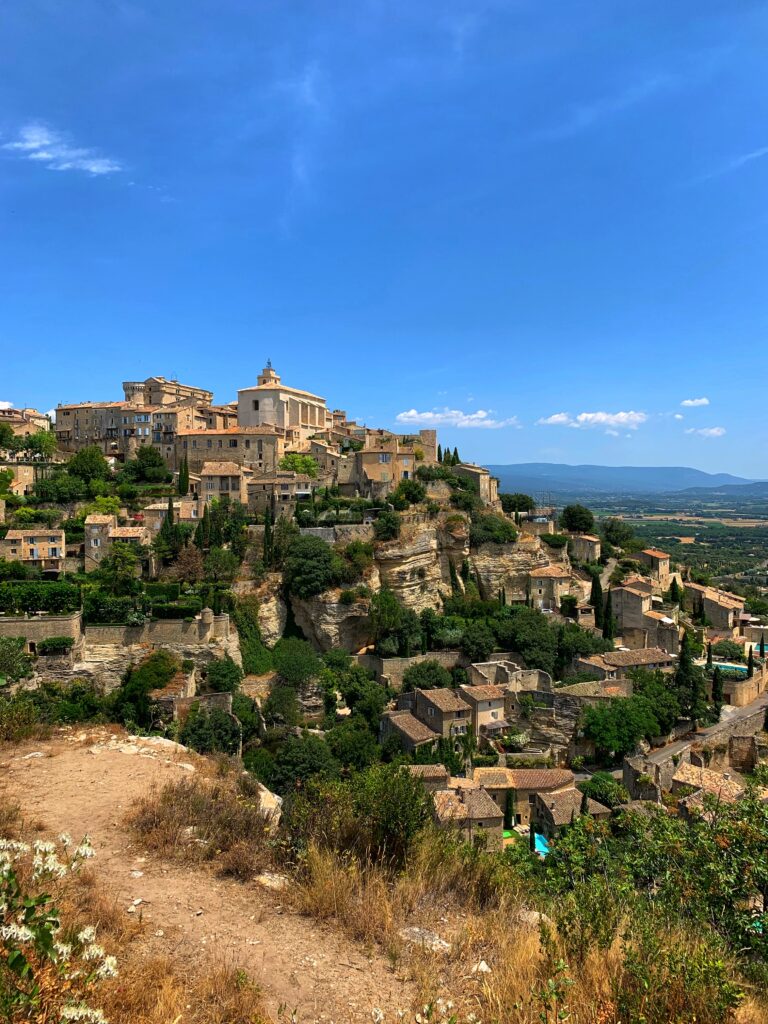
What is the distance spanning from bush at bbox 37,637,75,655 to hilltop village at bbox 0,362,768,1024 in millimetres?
83

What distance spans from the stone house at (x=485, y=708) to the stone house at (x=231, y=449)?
22.3 m

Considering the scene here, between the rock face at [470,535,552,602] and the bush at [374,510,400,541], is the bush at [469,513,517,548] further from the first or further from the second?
the bush at [374,510,400,541]

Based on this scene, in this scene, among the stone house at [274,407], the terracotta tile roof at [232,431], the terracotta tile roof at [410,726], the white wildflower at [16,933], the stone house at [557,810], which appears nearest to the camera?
the white wildflower at [16,933]

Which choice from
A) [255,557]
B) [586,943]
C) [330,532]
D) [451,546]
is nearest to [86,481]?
[255,557]

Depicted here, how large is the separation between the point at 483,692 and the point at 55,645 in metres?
18.3

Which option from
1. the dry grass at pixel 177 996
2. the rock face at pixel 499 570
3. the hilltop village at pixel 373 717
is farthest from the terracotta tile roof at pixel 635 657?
the dry grass at pixel 177 996

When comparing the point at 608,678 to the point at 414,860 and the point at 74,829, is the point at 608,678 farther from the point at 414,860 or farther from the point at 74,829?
the point at 74,829

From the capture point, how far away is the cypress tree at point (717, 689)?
3001 centimetres

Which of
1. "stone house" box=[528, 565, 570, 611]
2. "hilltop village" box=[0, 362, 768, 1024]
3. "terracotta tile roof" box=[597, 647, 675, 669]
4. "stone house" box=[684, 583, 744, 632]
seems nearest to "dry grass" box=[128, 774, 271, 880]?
"hilltop village" box=[0, 362, 768, 1024]

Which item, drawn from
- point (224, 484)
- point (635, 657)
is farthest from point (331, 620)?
point (635, 657)

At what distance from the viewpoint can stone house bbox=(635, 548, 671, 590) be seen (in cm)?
4250

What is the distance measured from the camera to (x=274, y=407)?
4694cm

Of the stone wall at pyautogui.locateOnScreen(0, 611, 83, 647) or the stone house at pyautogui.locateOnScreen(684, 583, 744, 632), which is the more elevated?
the stone wall at pyautogui.locateOnScreen(0, 611, 83, 647)

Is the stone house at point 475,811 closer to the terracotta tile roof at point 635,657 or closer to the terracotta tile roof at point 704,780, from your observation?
the terracotta tile roof at point 704,780
